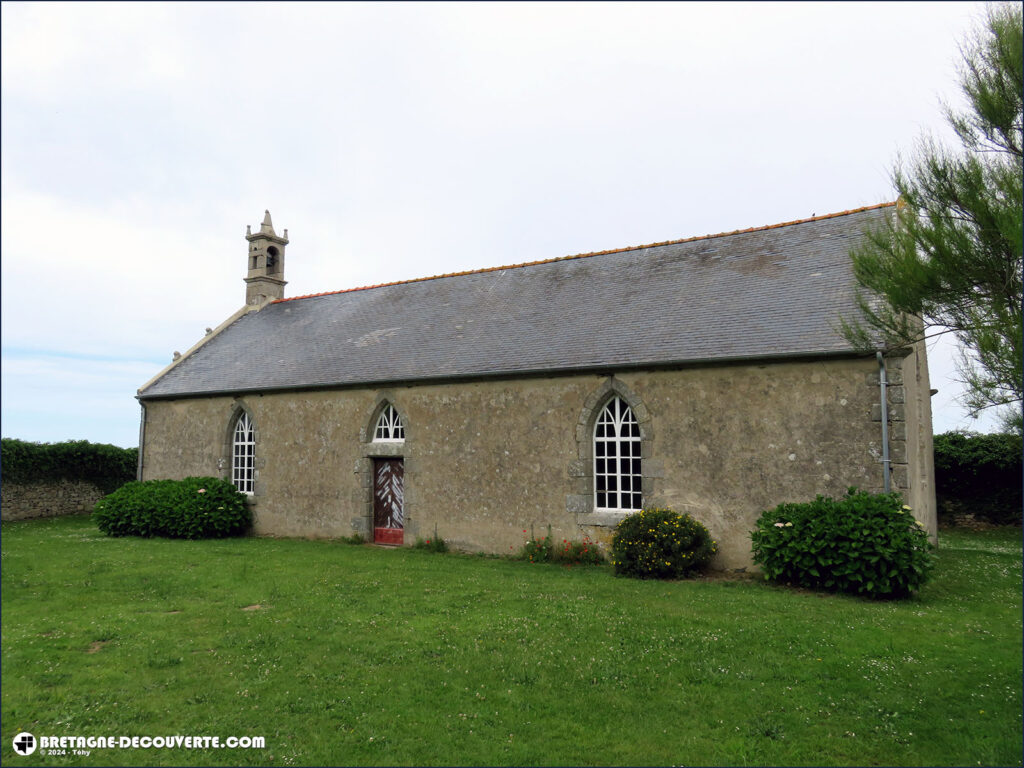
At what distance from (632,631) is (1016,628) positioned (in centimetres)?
426

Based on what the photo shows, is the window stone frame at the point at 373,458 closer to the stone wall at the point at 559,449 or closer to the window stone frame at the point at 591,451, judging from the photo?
the stone wall at the point at 559,449

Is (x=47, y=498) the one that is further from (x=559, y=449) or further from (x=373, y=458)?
(x=559, y=449)

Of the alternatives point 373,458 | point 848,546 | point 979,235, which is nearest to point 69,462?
point 373,458

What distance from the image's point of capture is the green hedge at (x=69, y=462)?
2058 centimetres

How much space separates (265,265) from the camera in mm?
23562

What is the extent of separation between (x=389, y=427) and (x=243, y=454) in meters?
5.14

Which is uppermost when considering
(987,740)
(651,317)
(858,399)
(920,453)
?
(651,317)

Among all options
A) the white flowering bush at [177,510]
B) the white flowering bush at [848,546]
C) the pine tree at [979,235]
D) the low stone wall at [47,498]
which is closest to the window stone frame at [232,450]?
the white flowering bush at [177,510]

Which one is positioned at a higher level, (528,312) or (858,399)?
(528,312)

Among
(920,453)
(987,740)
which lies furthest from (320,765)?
(920,453)

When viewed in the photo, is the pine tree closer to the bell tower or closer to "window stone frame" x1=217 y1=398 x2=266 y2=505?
"window stone frame" x1=217 y1=398 x2=266 y2=505

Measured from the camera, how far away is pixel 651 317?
1373cm

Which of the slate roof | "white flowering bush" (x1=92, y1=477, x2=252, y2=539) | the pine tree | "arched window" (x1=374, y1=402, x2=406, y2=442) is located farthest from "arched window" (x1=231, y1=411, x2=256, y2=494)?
the pine tree

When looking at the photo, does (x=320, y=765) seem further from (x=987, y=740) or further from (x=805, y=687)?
(x=987, y=740)
